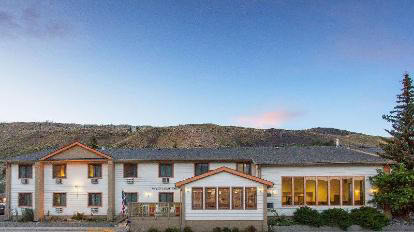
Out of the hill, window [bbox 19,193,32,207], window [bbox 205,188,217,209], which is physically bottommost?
window [bbox 19,193,32,207]

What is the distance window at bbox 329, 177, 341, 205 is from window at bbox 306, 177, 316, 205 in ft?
4.28

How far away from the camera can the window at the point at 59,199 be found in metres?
37.1

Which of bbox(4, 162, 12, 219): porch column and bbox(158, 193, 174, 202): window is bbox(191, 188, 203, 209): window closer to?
bbox(158, 193, 174, 202): window

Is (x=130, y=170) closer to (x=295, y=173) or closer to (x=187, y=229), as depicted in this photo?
(x=187, y=229)

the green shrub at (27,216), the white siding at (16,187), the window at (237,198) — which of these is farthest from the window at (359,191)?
the white siding at (16,187)

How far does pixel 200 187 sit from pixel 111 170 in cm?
870

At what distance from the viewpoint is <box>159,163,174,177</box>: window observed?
3734 centimetres

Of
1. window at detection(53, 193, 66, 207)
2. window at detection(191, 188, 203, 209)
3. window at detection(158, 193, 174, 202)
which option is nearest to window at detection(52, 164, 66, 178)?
window at detection(53, 193, 66, 207)

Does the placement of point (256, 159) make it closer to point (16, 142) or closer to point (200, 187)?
point (200, 187)

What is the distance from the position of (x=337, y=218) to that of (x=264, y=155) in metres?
7.80

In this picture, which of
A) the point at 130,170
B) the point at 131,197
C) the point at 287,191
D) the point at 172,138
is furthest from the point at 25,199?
the point at 172,138

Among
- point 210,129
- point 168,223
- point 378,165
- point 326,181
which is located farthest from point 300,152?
point 210,129

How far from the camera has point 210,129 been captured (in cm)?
11562

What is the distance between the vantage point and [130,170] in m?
37.4
